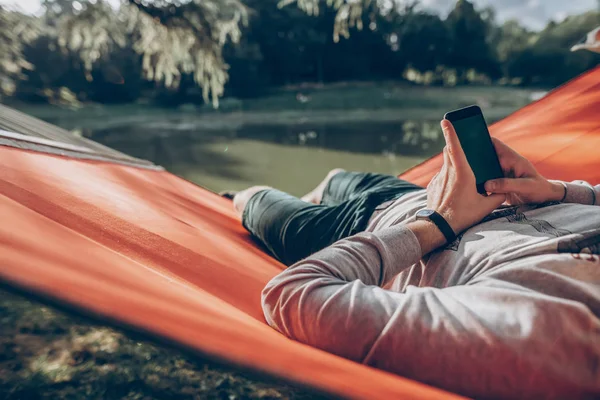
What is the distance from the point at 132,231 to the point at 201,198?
74 centimetres

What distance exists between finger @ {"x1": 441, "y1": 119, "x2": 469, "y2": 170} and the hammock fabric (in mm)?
382

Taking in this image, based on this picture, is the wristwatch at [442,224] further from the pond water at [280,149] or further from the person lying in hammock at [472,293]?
the pond water at [280,149]

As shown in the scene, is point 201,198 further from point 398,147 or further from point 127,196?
point 398,147

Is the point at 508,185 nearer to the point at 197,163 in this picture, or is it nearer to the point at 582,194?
the point at 582,194

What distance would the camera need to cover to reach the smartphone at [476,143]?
2.52 feet

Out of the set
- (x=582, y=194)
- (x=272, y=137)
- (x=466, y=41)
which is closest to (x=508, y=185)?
(x=582, y=194)

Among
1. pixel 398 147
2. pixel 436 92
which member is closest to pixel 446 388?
pixel 398 147

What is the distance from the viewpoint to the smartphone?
77 centimetres

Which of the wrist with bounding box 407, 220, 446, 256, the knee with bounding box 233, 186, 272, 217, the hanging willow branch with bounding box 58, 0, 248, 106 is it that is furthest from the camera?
the hanging willow branch with bounding box 58, 0, 248, 106

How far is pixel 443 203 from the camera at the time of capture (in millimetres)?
781

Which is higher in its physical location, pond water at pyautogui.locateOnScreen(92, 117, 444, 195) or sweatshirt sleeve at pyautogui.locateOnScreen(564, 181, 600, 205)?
sweatshirt sleeve at pyautogui.locateOnScreen(564, 181, 600, 205)

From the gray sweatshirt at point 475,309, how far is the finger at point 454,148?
12 cm

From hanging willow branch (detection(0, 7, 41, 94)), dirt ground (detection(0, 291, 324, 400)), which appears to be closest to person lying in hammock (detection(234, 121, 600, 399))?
dirt ground (detection(0, 291, 324, 400))

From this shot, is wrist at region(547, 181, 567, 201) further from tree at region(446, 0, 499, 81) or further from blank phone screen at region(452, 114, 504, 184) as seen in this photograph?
tree at region(446, 0, 499, 81)
